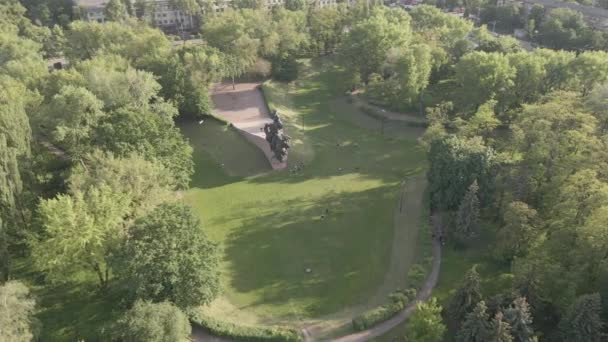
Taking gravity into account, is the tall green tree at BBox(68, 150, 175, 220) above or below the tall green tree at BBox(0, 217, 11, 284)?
above

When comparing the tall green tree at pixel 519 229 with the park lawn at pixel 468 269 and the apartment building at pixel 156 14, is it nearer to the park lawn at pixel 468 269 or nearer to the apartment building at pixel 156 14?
the park lawn at pixel 468 269

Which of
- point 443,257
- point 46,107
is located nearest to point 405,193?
point 443,257

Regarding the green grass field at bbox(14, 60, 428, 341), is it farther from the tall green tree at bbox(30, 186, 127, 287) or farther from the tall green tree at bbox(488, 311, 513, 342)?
the tall green tree at bbox(488, 311, 513, 342)

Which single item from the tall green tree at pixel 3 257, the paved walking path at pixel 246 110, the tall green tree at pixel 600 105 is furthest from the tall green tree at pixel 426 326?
the paved walking path at pixel 246 110

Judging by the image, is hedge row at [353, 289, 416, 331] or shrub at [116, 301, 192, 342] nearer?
shrub at [116, 301, 192, 342]

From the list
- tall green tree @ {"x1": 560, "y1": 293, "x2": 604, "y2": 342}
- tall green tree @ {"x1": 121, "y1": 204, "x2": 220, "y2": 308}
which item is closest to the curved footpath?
tall green tree @ {"x1": 121, "y1": 204, "x2": 220, "y2": 308}

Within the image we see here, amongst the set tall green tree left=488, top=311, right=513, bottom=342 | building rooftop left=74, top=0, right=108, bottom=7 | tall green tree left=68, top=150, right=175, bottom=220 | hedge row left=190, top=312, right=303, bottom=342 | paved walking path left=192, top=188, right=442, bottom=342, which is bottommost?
paved walking path left=192, top=188, right=442, bottom=342
